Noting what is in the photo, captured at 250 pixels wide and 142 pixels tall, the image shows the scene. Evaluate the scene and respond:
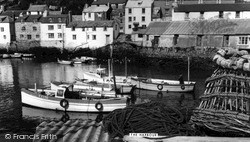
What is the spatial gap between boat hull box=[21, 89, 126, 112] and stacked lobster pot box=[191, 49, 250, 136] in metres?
17.0

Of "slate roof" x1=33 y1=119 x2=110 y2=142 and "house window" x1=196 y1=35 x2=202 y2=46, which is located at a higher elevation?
"house window" x1=196 y1=35 x2=202 y2=46

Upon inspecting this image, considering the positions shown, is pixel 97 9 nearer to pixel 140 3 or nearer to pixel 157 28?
pixel 140 3

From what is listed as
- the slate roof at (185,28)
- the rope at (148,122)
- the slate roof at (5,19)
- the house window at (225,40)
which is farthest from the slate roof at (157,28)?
the rope at (148,122)

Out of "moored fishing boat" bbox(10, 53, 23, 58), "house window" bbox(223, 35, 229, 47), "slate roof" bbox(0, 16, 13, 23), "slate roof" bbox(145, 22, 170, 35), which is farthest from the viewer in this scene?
"slate roof" bbox(0, 16, 13, 23)

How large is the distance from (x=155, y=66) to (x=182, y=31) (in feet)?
26.6

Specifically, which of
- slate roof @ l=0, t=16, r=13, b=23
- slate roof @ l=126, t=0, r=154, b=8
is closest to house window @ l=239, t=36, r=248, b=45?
slate roof @ l=126, t=0, r=154, b=8

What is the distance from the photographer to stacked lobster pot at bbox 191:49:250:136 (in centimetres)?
656

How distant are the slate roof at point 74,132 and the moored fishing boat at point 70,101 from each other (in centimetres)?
1558

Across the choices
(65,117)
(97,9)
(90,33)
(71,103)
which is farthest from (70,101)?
(97,9)

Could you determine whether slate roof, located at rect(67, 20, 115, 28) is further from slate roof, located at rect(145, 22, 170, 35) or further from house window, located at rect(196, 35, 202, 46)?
house window, located at rect(196, 35, 202, 46)

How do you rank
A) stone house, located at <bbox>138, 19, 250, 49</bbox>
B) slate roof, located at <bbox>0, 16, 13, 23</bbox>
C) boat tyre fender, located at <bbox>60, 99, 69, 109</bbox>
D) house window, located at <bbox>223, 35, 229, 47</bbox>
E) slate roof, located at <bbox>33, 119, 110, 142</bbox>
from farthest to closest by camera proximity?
slate roof, located at <bbox>0, 16, 13, 23</bbox>
house window, located at <bbox>223, 35, 229, 47</bbox>
stone house, located at <bbox>138, 19, 250, 49</bbox>
boat tyre fender, located at <bbox>60, 99, 69, 109</bbox>
slate roof, located at <bbox>33, 119, 110, 142</bbox>

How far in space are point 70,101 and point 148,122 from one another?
61.5ft

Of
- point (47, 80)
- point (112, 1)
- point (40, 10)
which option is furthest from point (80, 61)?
point (40, 10)

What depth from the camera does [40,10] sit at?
270ft
